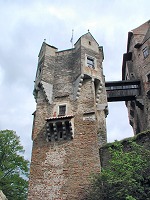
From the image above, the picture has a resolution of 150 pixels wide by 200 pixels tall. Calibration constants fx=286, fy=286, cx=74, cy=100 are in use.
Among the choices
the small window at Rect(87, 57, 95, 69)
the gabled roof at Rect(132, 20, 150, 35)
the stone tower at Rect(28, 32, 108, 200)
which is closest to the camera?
the stone tower at Rect(28, 32, 108, 200)

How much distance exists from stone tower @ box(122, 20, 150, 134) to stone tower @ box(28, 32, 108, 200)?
20.9 feet

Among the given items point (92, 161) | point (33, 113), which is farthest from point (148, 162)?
point (33, 113)

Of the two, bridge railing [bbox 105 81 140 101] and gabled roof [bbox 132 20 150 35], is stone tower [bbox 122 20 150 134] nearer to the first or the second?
gabled roof [bbox 132 20 150 35]

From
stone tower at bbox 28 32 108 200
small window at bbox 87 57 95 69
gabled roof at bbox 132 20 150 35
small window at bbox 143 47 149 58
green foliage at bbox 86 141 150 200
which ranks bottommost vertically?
green foliage at bbox 86 141 150 200

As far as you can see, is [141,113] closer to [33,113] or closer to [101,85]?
[101,85]

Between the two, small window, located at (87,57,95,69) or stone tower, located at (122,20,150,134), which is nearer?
small window, located at (87,57,95,69)

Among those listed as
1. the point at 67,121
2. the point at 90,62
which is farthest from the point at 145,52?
the point at 67,121

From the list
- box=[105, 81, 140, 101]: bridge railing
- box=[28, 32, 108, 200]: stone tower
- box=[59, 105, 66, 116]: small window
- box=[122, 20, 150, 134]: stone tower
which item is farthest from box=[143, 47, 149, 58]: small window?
box=[59, 105, 66, 116]: small window

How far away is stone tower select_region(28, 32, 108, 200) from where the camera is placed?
16.8 metres

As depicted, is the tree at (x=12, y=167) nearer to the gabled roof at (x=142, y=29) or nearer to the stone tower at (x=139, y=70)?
the stone tower at (x=139, y=70)

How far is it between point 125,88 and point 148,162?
1505cm

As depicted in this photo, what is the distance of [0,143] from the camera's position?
902 inches

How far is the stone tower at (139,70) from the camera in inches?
1094

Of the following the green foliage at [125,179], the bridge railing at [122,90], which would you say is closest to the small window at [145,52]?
the bridge railing at [122,90]
